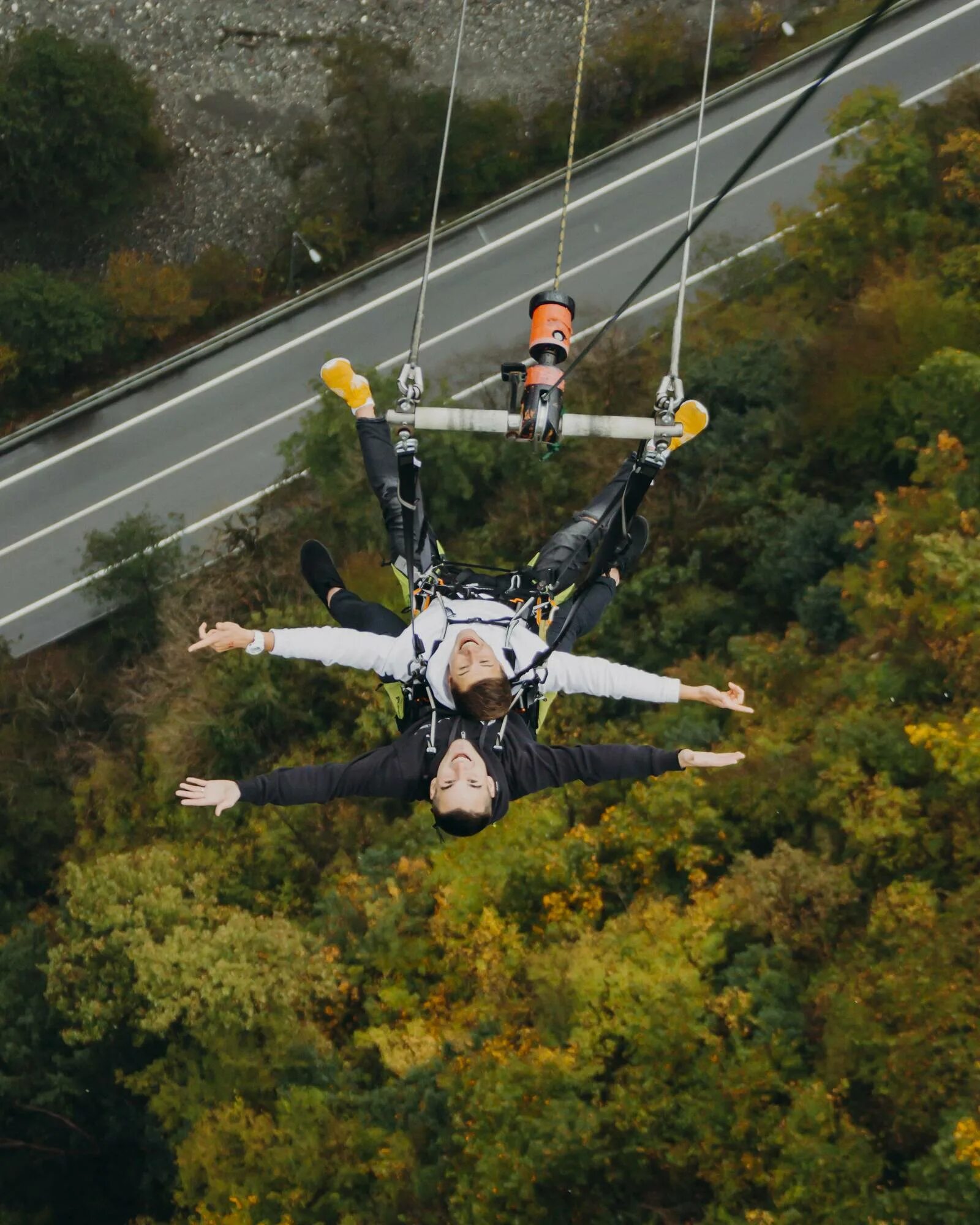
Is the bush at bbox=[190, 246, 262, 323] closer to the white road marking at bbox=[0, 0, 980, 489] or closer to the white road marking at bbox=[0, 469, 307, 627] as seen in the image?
the white road marking at bbox=[0, 0, 980, 489]

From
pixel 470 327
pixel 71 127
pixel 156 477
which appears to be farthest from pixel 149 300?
pixel 470 327

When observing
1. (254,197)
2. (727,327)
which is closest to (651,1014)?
(727,327)

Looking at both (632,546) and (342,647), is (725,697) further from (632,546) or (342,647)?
(342,647)

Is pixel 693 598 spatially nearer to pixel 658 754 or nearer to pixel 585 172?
pixel 585 172

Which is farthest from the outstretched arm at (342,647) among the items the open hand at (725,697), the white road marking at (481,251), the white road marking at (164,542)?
the white road marking at (481,251)

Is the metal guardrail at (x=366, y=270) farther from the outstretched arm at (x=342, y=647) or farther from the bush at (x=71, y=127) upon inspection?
the outstretched arm at (x=342, y=647)
